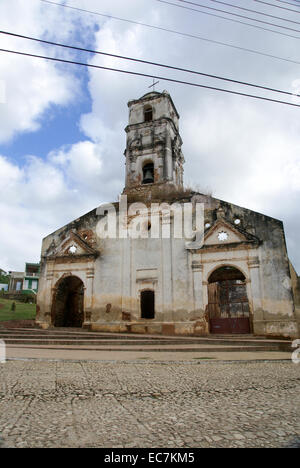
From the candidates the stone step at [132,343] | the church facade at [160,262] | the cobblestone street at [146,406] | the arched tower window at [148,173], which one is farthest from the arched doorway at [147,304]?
the cobblestone street at [146,406]

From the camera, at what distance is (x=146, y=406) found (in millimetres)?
4414

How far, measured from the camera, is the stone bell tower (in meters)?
21.9

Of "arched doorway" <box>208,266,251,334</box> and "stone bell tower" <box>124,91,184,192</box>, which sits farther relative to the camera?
"stone bell tower" <box>124,91,184,192</box>

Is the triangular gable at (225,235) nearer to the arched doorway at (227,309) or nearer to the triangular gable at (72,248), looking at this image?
the arched doorway at (227,309)

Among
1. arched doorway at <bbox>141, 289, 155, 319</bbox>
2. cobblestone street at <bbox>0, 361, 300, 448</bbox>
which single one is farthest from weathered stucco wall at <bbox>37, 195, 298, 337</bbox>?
cobblestone street at <bbox>0, 361, 300, 448</bbox>

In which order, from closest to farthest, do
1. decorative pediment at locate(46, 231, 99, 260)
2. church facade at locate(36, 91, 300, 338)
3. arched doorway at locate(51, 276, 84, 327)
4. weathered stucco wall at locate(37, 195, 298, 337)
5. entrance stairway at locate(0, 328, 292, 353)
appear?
entrance stairway at locate(0, 328, 292, 353)
weathered stucco wall at locate(37, 195, 298, 337)
church facade at locate(36, 91, 300, 338)
decorative pediment at locate(46, 231, 99, 260)
arched doorway at locate(51, 276, 84, 327)

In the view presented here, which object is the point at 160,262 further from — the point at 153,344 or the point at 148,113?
the point at 148,113

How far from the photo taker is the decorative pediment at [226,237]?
55.5ft

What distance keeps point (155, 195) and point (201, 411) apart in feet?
54.9

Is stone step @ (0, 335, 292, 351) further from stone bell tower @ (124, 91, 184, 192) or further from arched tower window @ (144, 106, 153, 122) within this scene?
arched tower window @ (144, 106, 153, 122)

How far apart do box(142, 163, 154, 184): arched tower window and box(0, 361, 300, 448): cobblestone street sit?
1610 centimetres

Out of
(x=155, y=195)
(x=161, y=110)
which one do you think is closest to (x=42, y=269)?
(x=155, y=195)

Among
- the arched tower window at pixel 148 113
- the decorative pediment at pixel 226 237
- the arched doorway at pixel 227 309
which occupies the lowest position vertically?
the arched doorway at pixel 227 309

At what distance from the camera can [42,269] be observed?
21.1 meters
